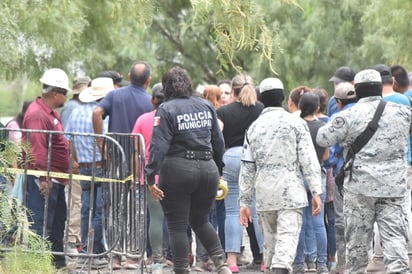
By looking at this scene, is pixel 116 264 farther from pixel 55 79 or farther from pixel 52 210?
pixel 55 79

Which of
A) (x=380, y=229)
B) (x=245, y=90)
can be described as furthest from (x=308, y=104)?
(x=380, y=229)

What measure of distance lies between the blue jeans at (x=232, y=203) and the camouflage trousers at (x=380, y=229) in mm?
2385

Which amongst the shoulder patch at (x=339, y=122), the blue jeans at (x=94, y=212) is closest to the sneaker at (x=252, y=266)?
the blue jeans at (x=94, y=212)

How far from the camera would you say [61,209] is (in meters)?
11.1

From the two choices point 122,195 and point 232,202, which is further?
point 232,202

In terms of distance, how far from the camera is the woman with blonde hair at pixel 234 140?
448 inches

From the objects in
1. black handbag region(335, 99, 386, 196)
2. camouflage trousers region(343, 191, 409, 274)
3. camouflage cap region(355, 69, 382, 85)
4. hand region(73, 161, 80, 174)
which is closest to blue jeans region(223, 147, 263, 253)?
hand region(73, 161, 80, 174)

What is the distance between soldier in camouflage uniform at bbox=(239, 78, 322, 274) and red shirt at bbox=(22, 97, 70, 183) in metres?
2.05

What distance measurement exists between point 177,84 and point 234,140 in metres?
2.02

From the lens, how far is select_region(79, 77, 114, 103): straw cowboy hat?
11.9 m

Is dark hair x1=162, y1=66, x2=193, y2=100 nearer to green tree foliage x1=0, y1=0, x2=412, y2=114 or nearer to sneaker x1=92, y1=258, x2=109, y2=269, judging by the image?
green tree foliage x1=0, y1=0, x2=412, y2=114

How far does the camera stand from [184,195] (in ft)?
31.0

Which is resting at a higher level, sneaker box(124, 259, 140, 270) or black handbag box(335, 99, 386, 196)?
black handbag box(335, 99, 386, 196)

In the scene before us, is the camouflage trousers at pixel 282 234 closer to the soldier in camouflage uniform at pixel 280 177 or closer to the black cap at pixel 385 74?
the soldier in camouflage uniform at pixel 280 177
